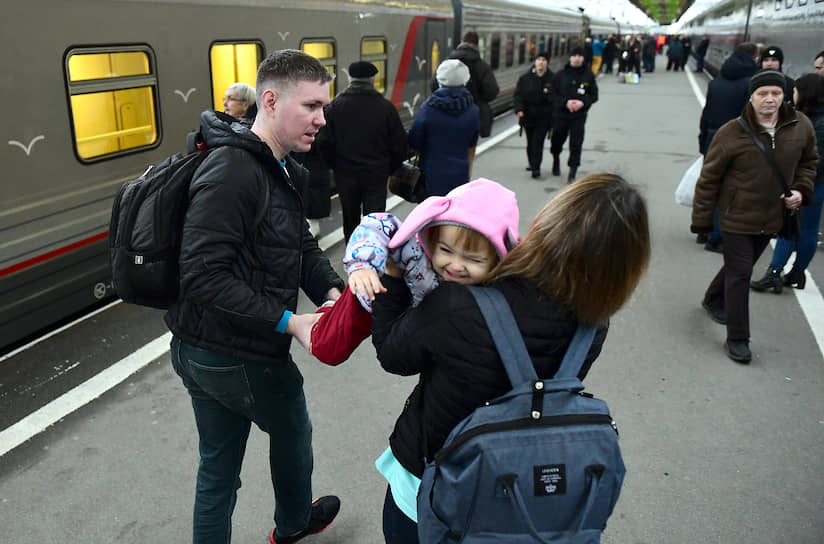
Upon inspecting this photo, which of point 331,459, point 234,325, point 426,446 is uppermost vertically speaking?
point 234,325

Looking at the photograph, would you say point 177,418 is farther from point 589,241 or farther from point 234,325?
point 589,241

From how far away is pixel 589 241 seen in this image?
4.97ft

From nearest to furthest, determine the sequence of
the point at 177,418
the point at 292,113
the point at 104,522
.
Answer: the point at 292,113 < the point at 104,522 < the point at 177,418

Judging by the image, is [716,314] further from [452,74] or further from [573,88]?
[573,88]

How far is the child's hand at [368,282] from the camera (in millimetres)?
1650


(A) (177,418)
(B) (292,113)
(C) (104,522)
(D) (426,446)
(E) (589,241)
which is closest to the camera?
(E) (589,241)

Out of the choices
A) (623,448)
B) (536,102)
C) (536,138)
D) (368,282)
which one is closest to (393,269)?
(368,282)

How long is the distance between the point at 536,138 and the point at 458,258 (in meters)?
8.76

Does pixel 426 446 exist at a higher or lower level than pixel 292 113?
lower

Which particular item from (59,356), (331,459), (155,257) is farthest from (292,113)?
(59,356)

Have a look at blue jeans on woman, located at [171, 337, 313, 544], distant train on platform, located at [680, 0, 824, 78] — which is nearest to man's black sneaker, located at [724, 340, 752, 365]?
blue jeans on woman, located at [171, 337, 313, 544]

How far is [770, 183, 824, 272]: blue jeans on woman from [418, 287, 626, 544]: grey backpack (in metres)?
4.83

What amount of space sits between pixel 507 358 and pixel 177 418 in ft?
9.20

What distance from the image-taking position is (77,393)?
4023 mm
